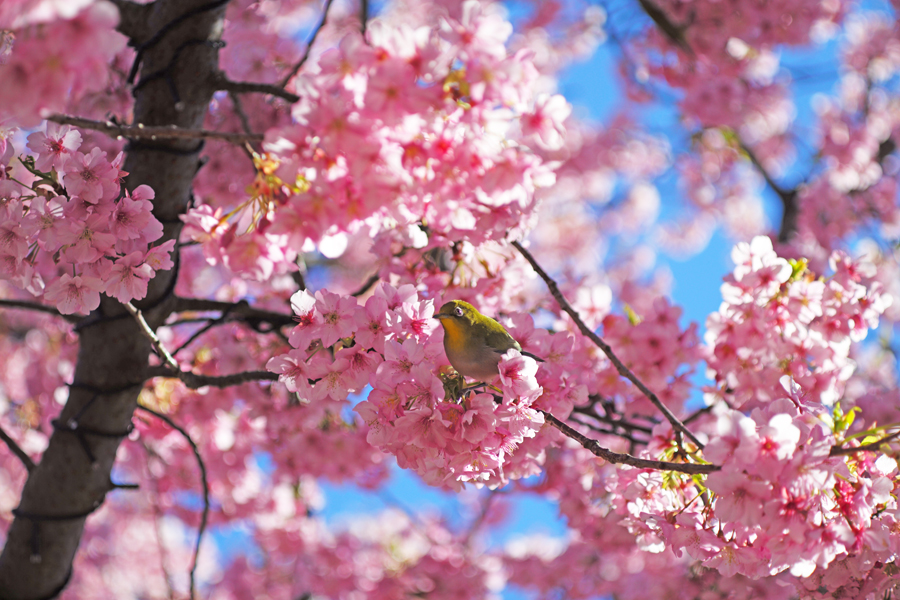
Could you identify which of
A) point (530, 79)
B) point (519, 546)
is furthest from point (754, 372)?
point (519, 546)

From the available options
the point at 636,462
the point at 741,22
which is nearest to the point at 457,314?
the point at 636,462

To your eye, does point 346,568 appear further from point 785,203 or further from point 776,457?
point 785,203

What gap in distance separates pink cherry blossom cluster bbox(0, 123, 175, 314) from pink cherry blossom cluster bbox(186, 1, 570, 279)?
41cm

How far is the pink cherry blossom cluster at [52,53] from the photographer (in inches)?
31.2

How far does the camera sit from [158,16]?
1.93 metres

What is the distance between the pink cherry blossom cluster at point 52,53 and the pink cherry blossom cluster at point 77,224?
18.1 inches

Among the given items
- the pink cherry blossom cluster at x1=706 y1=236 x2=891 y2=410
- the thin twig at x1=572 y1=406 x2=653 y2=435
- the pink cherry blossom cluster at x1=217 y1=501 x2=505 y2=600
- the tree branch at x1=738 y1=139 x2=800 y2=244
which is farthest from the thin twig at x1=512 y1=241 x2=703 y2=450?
the tree branch at x1=738 y1=139 x2=800 y2=244

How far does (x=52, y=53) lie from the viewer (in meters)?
0.80

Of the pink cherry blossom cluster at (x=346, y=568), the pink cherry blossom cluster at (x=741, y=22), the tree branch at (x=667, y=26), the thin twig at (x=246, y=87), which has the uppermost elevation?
the pink cherry blossom cluster at (x=741, y=22)

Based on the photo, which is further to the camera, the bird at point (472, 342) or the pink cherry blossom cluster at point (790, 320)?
the pink cherry blossom cluster at point (790, 320)

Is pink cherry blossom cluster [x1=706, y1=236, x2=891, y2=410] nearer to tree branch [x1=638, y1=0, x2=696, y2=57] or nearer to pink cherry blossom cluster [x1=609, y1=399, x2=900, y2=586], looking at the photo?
pink cherry blossom cluster [x1=609, y1=399, x2=900, y2=586]

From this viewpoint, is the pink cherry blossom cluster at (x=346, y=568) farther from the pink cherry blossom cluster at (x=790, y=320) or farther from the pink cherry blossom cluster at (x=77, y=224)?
the pink cherry blossom cluster at (x=77, y=224)

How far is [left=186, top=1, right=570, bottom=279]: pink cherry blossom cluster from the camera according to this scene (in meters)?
0.96

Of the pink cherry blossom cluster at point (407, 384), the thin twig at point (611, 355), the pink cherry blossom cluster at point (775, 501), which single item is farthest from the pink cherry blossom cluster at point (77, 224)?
the pink cherry blossom cluster at point (775, 501)
